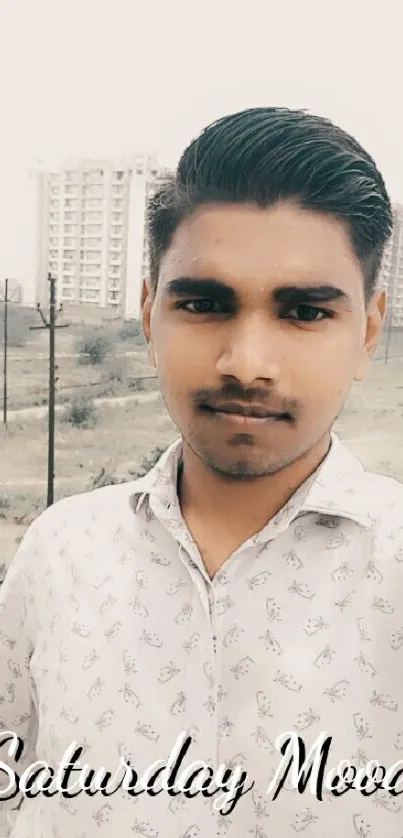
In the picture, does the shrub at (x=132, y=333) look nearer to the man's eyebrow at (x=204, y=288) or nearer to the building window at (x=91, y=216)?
the building window at (x=91, y=216)

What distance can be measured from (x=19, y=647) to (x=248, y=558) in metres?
0.40

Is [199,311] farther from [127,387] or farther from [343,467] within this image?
[127,387]

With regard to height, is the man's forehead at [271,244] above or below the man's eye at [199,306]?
above

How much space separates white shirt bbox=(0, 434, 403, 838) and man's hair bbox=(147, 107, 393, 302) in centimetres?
30

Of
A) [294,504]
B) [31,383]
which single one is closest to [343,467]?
[294,504]

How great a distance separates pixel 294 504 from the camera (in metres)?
0.93

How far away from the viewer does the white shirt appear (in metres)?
0.90

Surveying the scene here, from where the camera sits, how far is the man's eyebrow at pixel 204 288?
86 cm

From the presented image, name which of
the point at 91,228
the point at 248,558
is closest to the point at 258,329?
the point at 248,558

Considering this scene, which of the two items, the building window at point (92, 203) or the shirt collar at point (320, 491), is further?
the building window at point (92, 203)

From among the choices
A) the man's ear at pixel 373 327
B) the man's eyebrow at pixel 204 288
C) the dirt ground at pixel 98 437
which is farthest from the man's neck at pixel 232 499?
the dirt ground at pixel 98 437

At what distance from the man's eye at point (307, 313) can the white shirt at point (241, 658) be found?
19 cm

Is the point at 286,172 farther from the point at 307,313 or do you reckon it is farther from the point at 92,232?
the point at 92,232

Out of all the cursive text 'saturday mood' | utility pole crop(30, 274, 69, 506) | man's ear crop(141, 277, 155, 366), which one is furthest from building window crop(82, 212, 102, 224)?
the cursive text 'saturday mood'
